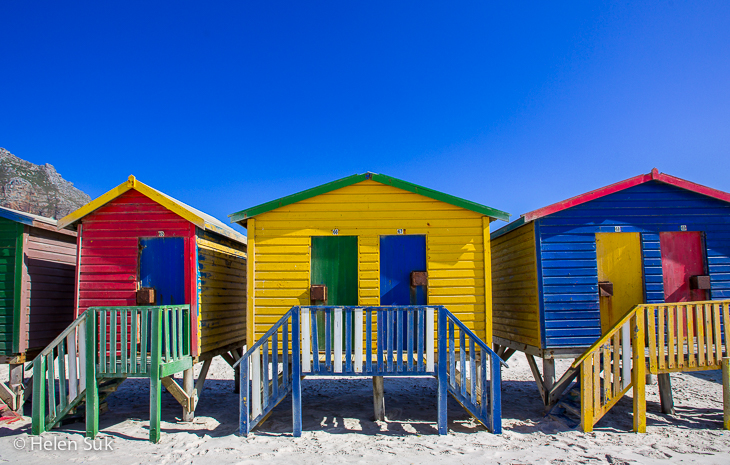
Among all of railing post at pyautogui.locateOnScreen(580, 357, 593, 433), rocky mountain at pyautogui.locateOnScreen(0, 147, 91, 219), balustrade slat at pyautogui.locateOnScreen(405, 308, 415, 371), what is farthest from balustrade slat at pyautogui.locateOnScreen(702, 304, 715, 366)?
rocky mountain at pyautogui.locateOnScreen(0, 147, 91, 219)

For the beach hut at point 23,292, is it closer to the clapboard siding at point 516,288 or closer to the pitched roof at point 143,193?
the pitched roof at point 143,193

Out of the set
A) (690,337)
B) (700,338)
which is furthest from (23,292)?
(700,338)

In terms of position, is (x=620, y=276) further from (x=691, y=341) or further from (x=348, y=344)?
(x=348, y=344)

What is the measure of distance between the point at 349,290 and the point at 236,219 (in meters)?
2.55

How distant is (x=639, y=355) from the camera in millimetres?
7676

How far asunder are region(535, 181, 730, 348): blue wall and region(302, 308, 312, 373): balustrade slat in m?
4.64

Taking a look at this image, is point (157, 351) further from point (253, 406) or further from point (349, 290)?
point (349, 290)

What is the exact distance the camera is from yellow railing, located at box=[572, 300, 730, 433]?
7.56 meters

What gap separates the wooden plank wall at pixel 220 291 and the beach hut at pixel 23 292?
3576 mm

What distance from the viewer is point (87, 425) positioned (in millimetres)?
7496

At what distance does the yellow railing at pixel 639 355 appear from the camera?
7.56 m

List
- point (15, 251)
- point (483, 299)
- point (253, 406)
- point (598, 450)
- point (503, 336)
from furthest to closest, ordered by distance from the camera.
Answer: point (503, 336) < point (15, 251) < point (483, 299) < point (253, 406) < point (598, 450)

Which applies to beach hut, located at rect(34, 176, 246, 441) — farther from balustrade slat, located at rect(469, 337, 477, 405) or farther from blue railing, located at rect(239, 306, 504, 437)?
balustrade slat, located at rect(469, 337, 477, 405)

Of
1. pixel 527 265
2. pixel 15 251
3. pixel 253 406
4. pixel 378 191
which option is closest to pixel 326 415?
pixel 253 406
